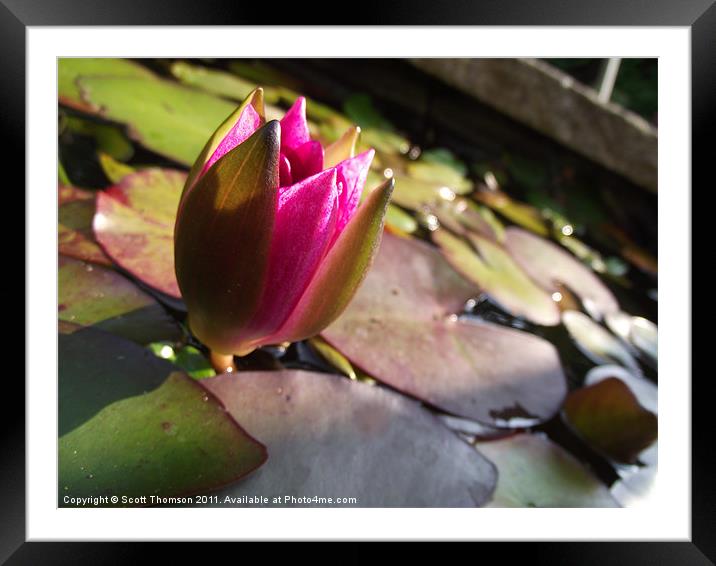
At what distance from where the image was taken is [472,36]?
59 centimetres

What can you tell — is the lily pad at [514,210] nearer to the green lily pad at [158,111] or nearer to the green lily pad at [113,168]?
the green lily pad at [158,111]

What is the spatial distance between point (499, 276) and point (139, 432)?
1.75 ft

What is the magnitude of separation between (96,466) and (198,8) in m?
0.41

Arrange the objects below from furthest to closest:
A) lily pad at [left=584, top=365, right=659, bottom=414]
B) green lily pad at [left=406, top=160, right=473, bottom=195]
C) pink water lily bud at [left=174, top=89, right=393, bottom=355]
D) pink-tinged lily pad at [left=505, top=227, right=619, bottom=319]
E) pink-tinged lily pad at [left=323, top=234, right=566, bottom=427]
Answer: green lily pad at [left=406, top=160, right=473, bottom=195]
pink-tinged lily pad at [left=505, top=227, right=619, bottom=319]
lily pad at [left=584, top=365, right=659, bottom=414]
pink-tinged lily pad at [left=323, top=234, right=566, bottom=427]
pink water lily bud at [left=174, top=89, right=393, bottom=355]

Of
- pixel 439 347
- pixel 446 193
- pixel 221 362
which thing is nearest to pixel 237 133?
pixel 221 362

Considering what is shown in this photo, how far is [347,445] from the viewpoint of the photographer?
485 mm

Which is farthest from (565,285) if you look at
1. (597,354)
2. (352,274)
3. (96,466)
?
(96,466)

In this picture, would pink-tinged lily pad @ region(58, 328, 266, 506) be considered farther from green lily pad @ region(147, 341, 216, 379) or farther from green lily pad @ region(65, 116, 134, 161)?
green lily pad @ region(65, 116, 134, 161)

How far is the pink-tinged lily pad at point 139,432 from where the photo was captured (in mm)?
407

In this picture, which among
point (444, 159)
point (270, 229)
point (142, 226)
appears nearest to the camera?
point (270, 229)

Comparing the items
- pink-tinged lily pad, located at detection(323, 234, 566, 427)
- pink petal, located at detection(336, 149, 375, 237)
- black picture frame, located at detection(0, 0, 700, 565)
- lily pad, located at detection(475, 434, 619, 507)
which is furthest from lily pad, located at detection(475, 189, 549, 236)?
pink petal, located at detection(336, 149, 375, 237)

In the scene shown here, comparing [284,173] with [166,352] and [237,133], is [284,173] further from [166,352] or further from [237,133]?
[166,352]

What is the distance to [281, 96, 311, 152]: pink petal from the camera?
40 centimetres

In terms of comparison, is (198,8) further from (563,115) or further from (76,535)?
(563,115)
